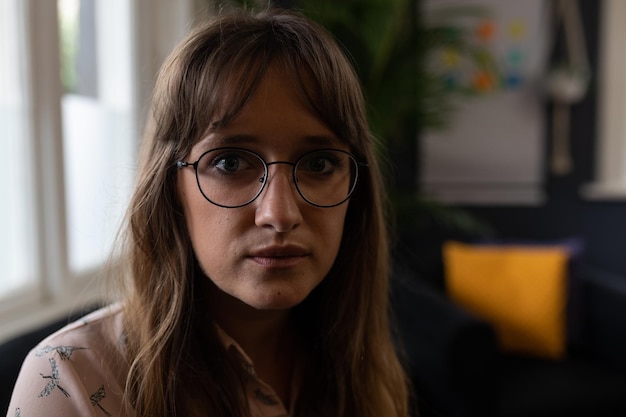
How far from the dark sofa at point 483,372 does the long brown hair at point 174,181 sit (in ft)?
3.08

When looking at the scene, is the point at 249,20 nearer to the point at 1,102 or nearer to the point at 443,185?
the point at 1,102

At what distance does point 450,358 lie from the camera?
1.74 metres

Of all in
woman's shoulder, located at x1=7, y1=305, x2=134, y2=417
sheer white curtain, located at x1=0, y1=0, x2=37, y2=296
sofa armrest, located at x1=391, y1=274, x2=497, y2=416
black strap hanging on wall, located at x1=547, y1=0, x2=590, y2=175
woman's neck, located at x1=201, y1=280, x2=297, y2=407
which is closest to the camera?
woman's shoulder, located at x1=7, y1=305, x2=134, y2=417

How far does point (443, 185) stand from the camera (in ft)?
10.4

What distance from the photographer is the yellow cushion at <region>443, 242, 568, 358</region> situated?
82.3 inches

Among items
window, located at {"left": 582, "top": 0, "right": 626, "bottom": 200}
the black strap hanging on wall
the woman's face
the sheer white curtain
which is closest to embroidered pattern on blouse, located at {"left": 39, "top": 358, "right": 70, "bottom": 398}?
the woman's face

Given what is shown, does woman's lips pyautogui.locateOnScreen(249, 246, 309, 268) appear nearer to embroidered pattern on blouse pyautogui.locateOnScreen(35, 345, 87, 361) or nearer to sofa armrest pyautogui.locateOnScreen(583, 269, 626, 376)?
embroidered pattern on blouse pyautogui.locateOnScreen(35, 345, 87, 361)

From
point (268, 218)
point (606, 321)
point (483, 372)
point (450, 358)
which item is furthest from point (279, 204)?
point (606, 321)

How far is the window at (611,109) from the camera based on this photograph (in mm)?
3068

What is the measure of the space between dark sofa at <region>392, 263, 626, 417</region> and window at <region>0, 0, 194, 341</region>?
3.17 ft

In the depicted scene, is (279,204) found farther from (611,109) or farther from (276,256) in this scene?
(611,109)

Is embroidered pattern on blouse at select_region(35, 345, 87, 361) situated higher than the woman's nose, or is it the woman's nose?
the woman's nose

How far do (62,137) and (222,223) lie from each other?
102 cm

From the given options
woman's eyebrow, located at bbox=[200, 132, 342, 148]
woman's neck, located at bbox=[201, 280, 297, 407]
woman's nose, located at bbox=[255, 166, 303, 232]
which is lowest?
woman's neck, located at bbox=[201, 280, 297, 407]
